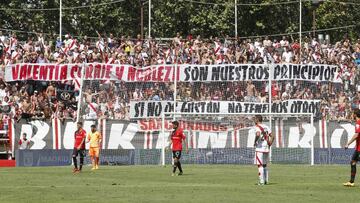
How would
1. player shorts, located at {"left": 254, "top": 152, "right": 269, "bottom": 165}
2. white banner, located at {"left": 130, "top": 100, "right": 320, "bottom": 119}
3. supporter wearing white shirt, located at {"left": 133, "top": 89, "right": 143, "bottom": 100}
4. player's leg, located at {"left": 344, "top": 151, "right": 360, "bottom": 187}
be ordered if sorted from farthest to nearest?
supporter wearing white shirt, located at {"left": 133, "top": 89, "right": 143, "bottom": 100} → white banner, located at {"left": 130, "top": 100, "right": 320, "bottom": 119} → player shorts, located at {"left": 254, "top": 152, "right": 269, "bottom": 165} → player's leg, located at {"left": 344, "top": 151, "right": 360, "bottom": 187}

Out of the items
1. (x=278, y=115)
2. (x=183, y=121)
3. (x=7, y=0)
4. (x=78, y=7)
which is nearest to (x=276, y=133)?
(x=278, y=115)

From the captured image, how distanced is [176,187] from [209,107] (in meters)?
21.8

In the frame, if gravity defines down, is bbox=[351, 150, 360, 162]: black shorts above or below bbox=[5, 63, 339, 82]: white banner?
below

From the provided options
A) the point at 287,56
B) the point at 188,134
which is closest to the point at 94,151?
the point at 188,134

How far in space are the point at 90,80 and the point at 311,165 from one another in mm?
12448

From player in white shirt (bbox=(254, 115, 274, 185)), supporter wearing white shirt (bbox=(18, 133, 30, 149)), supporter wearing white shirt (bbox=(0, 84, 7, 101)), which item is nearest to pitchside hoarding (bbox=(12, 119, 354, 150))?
supporter wearing white shirt (bbox=(18, 133, 30, 149))

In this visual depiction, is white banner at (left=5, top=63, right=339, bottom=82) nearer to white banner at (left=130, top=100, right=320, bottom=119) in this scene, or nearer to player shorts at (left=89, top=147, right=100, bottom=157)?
white banner at (left=130, top=100, right=320, bottom=119)

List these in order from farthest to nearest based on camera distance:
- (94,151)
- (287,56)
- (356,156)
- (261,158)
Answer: (287,56), (94,151), (261,158), (356,156)

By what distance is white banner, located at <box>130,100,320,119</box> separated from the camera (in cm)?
5172

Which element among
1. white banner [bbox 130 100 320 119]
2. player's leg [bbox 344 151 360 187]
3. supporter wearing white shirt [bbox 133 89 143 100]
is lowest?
player's leg [bbox 344 151 360 187]

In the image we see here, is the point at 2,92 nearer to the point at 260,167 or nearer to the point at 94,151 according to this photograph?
the point at 94,151

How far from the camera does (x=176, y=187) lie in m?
30.5

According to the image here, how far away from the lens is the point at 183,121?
173ft

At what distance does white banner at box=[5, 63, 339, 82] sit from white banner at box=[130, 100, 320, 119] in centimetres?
124
